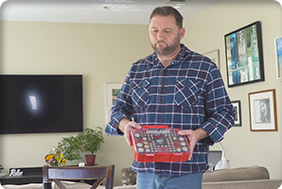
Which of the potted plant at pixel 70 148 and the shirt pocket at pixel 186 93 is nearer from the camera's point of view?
the shirt pocket at pixel 186 93

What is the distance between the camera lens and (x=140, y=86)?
1556 mm

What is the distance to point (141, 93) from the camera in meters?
1.53

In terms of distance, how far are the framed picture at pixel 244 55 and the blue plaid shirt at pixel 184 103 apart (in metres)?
2.85

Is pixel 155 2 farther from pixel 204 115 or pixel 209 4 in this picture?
pixel 204 115

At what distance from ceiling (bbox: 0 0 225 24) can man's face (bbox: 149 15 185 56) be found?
3.76m

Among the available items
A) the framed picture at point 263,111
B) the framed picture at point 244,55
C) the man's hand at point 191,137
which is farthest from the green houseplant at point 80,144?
the man's hand at point 191,137

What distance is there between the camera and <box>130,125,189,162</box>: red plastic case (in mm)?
1280

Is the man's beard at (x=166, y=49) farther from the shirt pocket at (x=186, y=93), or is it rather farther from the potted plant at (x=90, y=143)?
the potted plant at (x=90, y=143)

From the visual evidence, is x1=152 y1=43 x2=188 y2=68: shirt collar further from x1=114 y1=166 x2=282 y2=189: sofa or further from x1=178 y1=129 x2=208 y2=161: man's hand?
x1=114 y1=166 x2=282 y2=189: sofa

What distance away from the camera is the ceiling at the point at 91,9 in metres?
5.29

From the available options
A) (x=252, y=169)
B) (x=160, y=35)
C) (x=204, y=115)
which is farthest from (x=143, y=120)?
(x=252, y=169)

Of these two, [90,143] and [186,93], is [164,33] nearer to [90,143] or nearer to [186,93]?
[186,93]

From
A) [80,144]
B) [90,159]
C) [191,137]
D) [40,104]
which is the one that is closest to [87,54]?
[40,104]

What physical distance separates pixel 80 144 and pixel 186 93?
4591 mm
